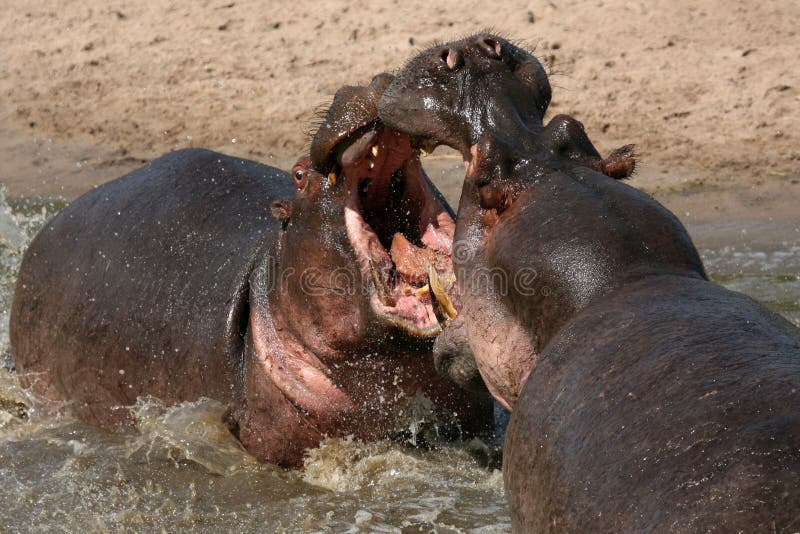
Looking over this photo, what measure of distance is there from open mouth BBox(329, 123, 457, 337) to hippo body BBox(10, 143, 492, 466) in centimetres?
5

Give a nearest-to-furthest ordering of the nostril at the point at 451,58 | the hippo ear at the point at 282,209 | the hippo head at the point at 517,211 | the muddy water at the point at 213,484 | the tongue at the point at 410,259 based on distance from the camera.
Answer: the hippo head at the point at 517,211 → the nostril at the point at 451,58 → the tongue at the point at 410,259 → the muddy water at the point at 213,484 → the hippo ear at the point at 282,209

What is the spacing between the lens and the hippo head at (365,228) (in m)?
4.51

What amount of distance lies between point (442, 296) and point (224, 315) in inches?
58.6

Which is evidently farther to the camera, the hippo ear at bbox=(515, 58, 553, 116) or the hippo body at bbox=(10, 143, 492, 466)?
the hippo body at bbox=(10, 143, 492, 466)

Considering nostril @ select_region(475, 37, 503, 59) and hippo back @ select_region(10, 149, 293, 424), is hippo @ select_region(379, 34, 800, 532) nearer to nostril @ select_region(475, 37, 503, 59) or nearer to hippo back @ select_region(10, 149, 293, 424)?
nostril @ select_region(475, 37, 503, 59)

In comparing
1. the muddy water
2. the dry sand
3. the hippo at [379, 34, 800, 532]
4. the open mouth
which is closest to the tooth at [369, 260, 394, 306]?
the open mouth

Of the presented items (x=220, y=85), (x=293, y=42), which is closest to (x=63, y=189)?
(x=220, y=85)

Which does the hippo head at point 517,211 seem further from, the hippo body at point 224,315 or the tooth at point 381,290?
the hippo body at point 224,315

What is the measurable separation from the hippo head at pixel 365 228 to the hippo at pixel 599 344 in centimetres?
110

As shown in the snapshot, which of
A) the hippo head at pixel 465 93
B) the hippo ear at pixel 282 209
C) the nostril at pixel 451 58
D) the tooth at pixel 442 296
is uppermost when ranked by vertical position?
the nostril at pixel 451 58

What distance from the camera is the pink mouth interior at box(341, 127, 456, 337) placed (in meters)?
4.52

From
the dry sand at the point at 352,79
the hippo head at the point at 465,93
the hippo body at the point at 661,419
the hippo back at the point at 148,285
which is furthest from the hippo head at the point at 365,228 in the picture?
the dry sand at the point at 352,79

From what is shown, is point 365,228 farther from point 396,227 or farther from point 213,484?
point 213,484

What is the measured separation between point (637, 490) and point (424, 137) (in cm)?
152
